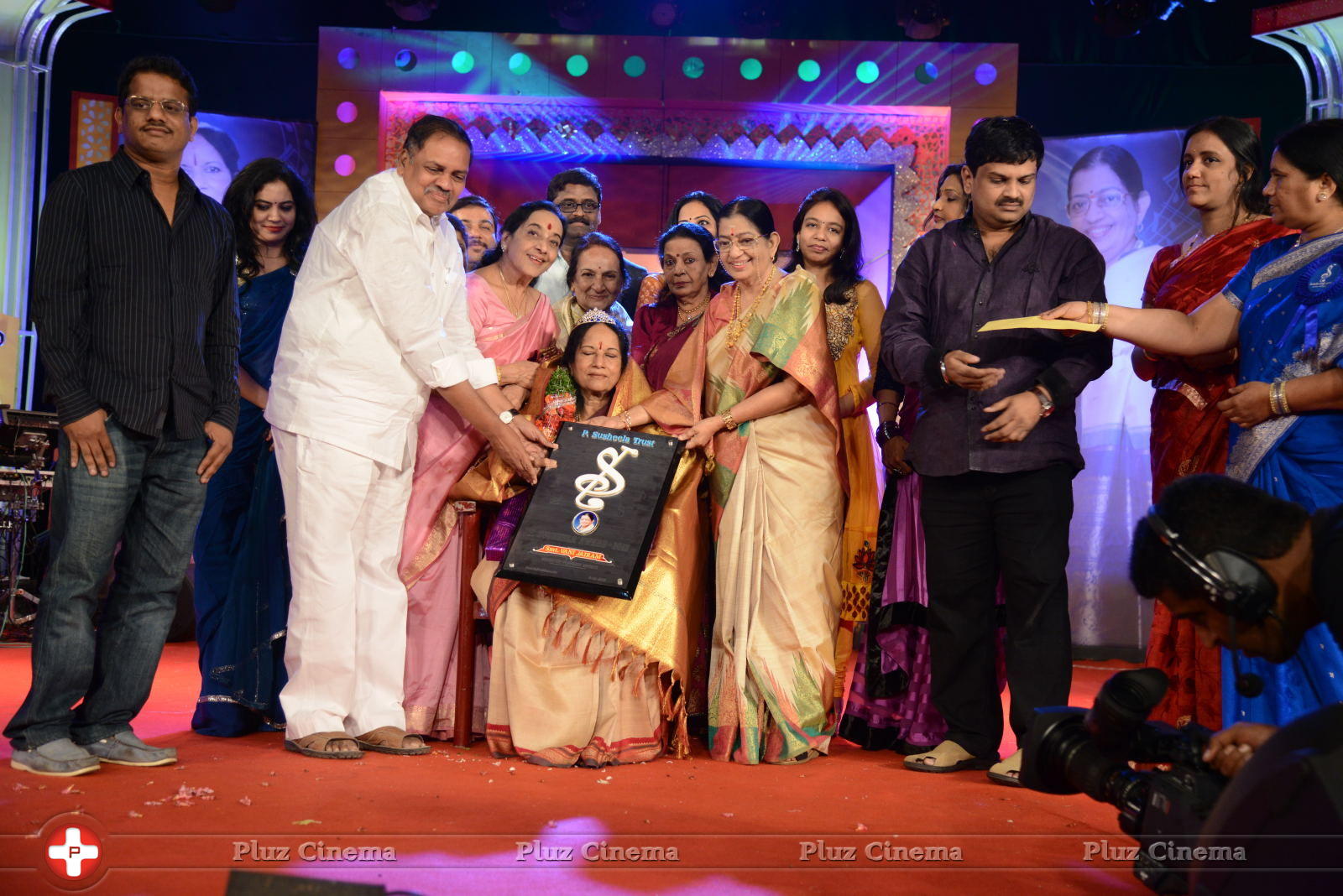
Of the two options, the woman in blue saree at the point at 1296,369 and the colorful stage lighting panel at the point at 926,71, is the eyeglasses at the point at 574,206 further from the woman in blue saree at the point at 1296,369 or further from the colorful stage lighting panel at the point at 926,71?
the colorful stage lighting panel at the point at 926,71

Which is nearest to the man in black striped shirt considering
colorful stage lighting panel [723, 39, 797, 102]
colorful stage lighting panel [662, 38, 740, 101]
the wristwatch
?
the wristwatch

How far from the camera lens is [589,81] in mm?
7691

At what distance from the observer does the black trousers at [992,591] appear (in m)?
3.45

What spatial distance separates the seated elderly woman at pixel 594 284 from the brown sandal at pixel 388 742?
5.17ft

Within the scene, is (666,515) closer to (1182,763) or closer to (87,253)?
(87,253)

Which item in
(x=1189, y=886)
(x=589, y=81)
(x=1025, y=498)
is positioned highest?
(x=589, y=81)

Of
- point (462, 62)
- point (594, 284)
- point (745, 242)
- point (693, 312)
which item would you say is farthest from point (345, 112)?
point (745, 242)

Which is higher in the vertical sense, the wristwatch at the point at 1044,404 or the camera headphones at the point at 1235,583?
the wristwatch at the point at 1044,404

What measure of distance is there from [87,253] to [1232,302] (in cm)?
303

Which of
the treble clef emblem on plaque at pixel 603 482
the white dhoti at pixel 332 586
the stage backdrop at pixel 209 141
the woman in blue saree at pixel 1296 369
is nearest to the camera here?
the woman in blue saree at pixel 1296 369

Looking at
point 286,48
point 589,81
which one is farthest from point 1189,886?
point 286,48

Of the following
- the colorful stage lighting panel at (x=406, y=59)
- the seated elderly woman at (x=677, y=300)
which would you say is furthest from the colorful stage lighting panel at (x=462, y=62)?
the seated elderly woman at (x=677, y=300)

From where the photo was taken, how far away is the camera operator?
171 cm

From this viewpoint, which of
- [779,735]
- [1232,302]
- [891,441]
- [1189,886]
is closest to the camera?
[1189,886]
